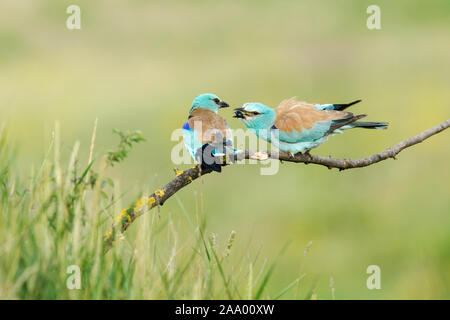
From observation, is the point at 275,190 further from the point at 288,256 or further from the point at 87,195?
the point at 87,195

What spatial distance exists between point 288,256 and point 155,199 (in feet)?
22.2

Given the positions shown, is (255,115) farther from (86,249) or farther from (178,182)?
(86,249)

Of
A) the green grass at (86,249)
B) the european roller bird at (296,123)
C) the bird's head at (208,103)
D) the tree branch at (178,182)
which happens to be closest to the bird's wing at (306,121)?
the european roller bird at (296,123)

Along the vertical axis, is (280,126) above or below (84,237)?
above

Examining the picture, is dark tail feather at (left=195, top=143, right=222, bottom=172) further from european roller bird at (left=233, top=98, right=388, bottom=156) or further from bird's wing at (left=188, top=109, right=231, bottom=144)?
european roller bird at (left=233, top=98, right=388, bottom=156)

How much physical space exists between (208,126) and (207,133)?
4.0 inches

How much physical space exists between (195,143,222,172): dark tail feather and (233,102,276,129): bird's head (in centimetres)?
26

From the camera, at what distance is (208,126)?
448cm

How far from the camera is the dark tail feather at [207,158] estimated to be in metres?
3.85

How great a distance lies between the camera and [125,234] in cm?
333

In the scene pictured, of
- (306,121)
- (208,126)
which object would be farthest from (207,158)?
(306,121)

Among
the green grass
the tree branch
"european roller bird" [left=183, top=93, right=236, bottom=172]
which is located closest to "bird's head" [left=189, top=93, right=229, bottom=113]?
"european roller bird" [left=183, top=93, right=236, bottom=172]
